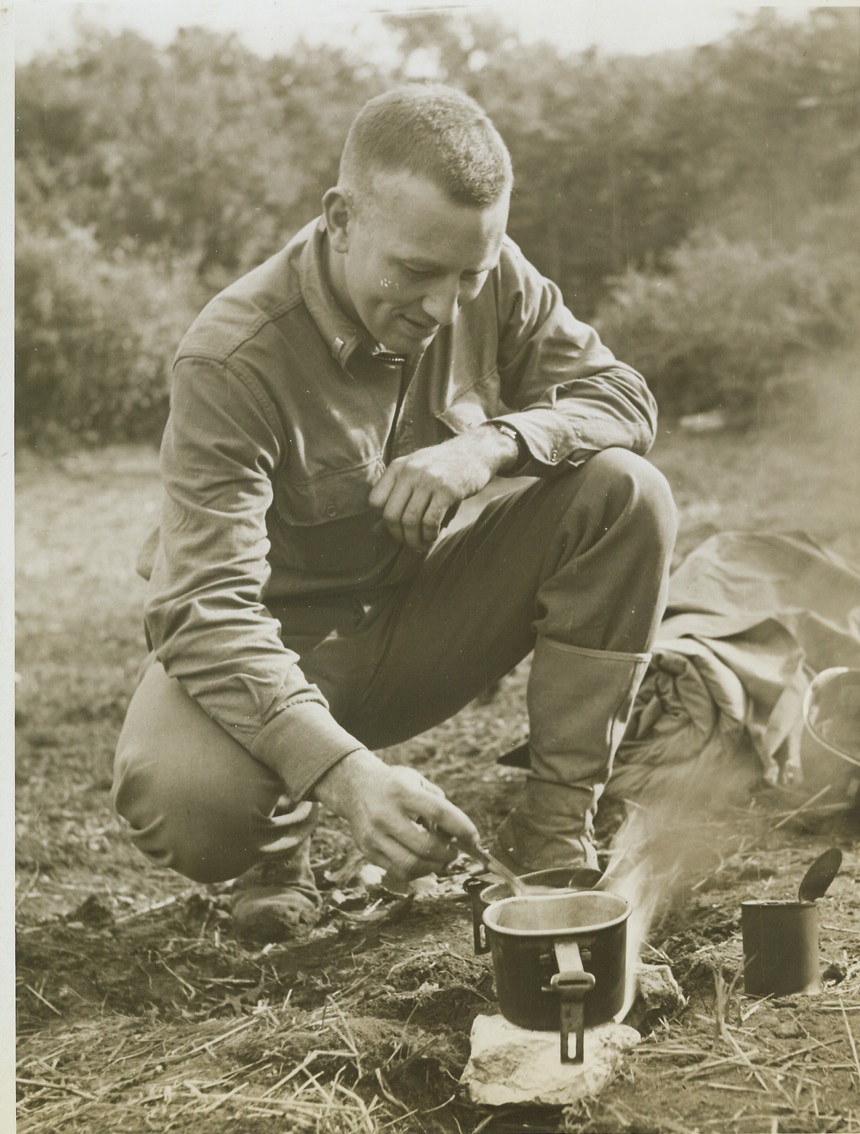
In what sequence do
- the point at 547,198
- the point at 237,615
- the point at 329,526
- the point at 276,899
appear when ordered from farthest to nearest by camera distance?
1. the point at 547,198
2. the point at 276,899
3. the point at 329,526
4. the point at 237,615

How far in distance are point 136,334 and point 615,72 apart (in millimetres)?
3522

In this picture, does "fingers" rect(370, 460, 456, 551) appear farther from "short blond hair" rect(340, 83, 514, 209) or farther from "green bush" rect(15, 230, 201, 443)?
"green bush" rect(15, 230, 201, 443)

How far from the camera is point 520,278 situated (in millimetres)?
3342

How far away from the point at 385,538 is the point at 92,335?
217 inches

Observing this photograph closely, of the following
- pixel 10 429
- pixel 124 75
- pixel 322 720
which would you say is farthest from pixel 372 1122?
pixel 124 75

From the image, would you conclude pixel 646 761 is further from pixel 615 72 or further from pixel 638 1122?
pixel 615 72

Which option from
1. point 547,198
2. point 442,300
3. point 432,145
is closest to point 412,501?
point 442,300

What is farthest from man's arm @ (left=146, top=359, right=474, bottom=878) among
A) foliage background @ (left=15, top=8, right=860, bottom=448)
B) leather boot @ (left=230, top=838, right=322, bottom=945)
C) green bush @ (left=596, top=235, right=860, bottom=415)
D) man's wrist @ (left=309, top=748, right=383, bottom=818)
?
green bush @ (left=596, top=235, right=860, bottom=415)

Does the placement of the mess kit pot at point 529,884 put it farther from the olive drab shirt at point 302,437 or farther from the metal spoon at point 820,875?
the metal spoon at point 820,875

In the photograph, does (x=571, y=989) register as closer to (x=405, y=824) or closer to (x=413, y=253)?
(x=405, y=824)

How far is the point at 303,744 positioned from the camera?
267 cm

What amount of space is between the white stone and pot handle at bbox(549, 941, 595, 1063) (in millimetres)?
95

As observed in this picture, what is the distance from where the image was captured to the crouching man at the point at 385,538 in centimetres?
279

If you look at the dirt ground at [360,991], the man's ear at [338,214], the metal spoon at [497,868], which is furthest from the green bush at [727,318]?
the metal spoon at [497,868]
